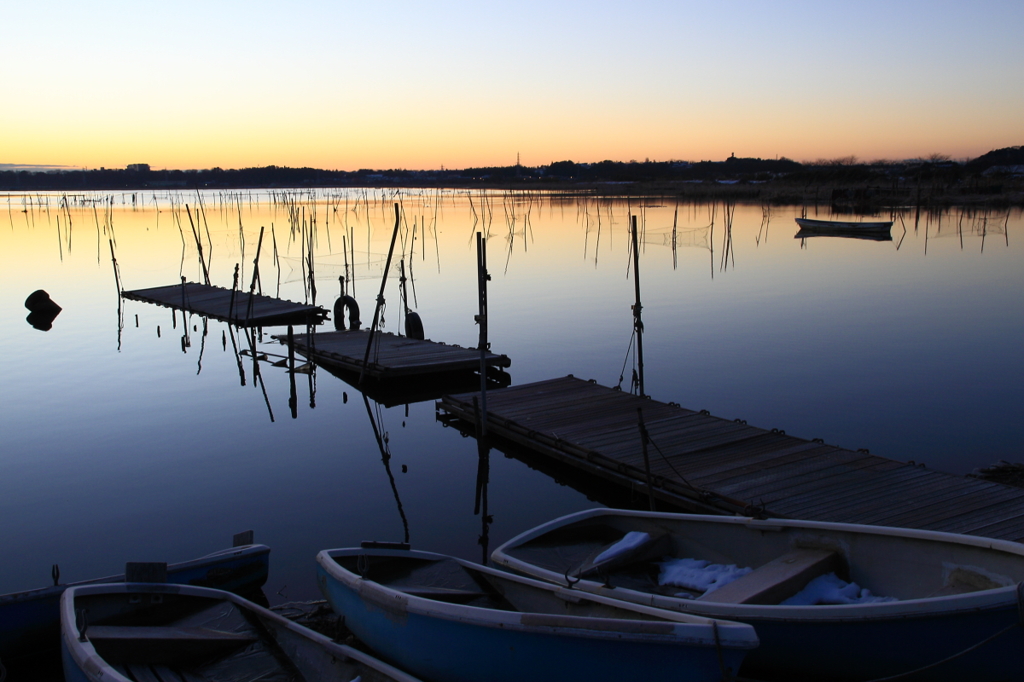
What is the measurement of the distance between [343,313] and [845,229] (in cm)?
3044

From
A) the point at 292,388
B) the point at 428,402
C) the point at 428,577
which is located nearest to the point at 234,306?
the point at 292,388

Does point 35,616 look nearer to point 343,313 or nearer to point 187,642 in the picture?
point 187,642

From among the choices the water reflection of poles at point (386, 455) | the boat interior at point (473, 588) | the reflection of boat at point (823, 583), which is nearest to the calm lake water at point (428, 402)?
the water reflection of poles at point (386, 455)

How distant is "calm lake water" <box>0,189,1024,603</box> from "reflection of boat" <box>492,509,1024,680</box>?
231cm

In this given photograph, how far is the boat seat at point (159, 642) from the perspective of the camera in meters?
5.80

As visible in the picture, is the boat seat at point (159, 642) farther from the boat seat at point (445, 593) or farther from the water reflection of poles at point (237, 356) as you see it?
the water reflection of poles at point (237, 356)

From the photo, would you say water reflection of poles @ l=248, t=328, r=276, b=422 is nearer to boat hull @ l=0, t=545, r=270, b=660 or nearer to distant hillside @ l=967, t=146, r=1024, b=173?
boat hull @ l=0, t=545, r=270, b=660

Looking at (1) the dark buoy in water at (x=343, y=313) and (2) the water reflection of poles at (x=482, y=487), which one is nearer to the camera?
(2) the water reflection of poles at (x=482, y=487)

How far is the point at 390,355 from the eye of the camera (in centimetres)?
1639

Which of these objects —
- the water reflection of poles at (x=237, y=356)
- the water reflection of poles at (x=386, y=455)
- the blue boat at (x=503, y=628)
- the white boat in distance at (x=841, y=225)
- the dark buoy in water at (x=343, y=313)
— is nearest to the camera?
the blue boat at (x=503, y=628)

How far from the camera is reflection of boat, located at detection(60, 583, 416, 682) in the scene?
5.45 meters

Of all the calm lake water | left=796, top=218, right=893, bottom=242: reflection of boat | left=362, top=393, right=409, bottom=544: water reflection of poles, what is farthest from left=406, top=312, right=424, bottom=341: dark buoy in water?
left=796, top=218, right=893, bottom=242: reflection of boat

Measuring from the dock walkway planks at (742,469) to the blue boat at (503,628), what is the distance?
112 inches

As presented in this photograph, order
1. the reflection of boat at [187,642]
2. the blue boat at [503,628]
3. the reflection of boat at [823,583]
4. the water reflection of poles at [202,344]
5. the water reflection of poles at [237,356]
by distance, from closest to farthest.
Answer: the blue boat at [503,628] < the reflection of boat at [823,583] < the reflection of boat at [187,642] < the water reflection of poles at [237,356] < the water reflection of poles at [202,344]
